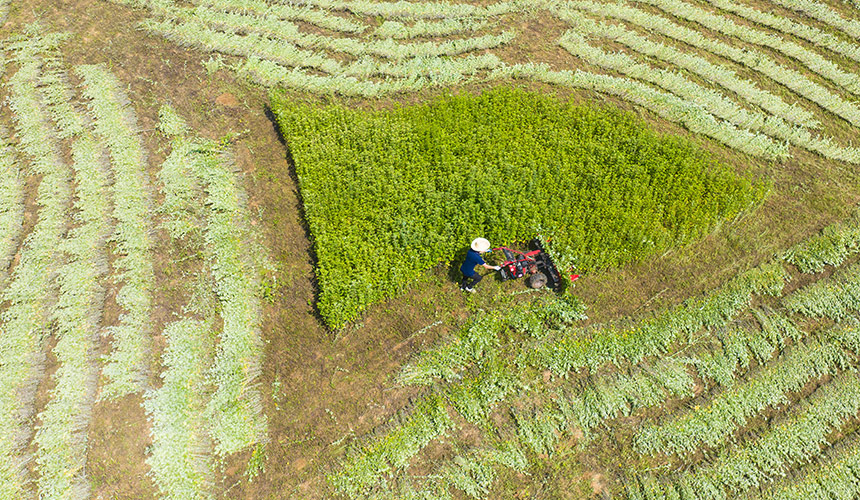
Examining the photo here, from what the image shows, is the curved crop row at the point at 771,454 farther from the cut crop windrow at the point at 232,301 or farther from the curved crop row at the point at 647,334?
the cut crop windrow at the point at 232,301

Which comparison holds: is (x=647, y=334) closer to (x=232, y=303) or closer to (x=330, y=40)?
(x=232, y=303)

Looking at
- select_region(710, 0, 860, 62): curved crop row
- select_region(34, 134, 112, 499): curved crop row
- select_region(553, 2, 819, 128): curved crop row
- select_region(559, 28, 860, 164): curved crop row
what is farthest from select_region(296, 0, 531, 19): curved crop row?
select_region(34, 134, 112, 499): curved crop row

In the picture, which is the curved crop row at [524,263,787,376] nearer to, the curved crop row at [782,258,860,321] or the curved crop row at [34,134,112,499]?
the curved crop row at [782,258,860,321]

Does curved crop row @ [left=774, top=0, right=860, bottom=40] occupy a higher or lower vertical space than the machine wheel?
higher

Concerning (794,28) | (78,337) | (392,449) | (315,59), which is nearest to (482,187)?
(392,449)

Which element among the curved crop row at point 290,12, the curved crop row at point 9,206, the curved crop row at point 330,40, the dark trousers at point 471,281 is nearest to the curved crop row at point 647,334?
the dark trousers at point 471,281

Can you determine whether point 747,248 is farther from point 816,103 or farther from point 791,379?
point 816,103
